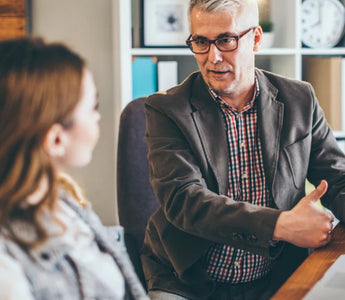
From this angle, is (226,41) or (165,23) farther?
(165,23)

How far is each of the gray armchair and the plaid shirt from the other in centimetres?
30

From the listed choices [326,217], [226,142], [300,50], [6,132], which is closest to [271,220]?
[326,217]

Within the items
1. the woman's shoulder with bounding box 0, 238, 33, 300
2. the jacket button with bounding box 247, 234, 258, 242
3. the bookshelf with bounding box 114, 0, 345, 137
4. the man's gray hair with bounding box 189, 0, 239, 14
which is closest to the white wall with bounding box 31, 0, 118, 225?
the bookshelf with bounding box 114, 0, 345, 137

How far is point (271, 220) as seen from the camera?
1272 mm

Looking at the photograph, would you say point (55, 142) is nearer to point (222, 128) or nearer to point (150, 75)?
point (222, 128)

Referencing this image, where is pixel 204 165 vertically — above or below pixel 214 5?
below

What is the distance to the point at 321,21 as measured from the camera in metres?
2.58

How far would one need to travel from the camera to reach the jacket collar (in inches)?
61.1

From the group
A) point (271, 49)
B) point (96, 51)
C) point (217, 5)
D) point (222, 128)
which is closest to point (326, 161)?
point (222, 128)

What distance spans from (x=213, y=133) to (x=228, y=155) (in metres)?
0.08

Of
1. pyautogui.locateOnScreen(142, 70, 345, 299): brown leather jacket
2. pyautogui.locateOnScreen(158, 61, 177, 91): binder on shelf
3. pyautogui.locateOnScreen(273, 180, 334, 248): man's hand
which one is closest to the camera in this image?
pyautogui.locateOnScreen(273, 180, 334, 248): man's hand

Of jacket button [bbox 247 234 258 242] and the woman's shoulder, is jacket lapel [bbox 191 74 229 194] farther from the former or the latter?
the woman's shoulder

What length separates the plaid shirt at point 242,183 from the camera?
1.55 m

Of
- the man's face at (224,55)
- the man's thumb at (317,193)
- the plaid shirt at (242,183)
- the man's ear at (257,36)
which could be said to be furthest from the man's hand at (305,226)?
the man's ear at (257,36)
